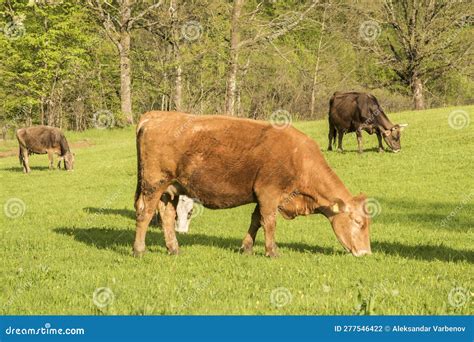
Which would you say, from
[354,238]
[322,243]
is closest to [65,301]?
[354,238]

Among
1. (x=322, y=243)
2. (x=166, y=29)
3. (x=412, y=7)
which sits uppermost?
(x=412, y=7)

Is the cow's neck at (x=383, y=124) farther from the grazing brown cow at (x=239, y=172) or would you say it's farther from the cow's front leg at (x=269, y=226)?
the cow's front leg at (x=269, y=226)

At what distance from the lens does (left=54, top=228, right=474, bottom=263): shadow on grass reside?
36.9 ft

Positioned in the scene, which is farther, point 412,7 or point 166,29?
point 412,7

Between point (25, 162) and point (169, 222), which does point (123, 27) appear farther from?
point (169, 222)

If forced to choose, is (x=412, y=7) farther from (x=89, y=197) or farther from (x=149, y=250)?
(x=149, y=250)

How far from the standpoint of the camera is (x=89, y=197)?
2248 cm

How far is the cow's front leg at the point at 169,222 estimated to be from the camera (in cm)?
1083

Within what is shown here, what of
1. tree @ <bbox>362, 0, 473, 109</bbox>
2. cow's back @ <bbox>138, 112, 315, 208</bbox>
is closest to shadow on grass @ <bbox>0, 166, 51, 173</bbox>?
cow's back @ <bbox>138, 112, 315, 208</bbox>

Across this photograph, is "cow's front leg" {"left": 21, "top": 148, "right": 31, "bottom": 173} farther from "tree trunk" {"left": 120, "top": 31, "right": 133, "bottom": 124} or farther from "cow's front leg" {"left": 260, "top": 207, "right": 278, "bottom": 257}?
"cow's front leg" {"left": 260, "top": 207, "right": 278, "bottom": 257}

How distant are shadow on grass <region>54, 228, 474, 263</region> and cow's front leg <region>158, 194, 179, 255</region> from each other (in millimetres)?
1181

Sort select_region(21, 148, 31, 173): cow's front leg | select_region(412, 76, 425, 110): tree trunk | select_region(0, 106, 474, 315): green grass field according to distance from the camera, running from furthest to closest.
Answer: select_region(412, 76, 425, 110): tree trunk < select_region(21, 148, 31, 173): cow's front leg < select_region(0, 106, 474, 315): green grass field

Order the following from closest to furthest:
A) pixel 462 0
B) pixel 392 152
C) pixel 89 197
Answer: pixel 89 197
pixel 392 152
pixel 462 0

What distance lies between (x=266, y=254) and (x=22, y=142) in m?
24.0
